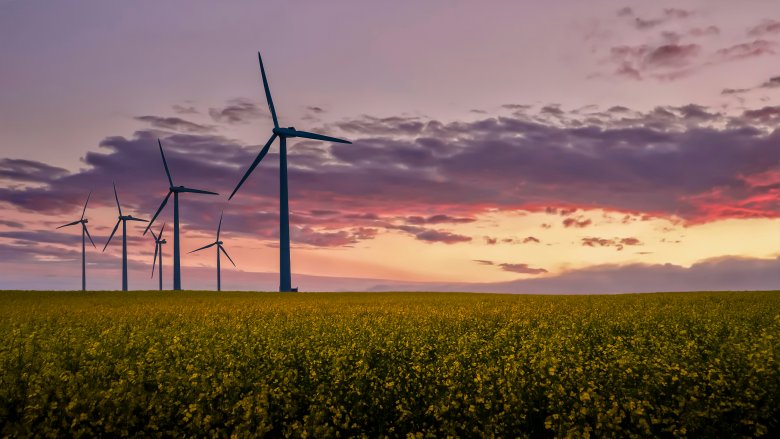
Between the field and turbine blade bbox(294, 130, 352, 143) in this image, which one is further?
turbine blade bbox(294, 130, 352, 143)

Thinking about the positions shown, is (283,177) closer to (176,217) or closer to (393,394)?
(176,217)

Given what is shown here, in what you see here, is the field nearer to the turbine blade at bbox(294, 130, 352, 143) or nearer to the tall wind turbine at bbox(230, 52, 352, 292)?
the tall wind turbine at bbox(230, 52, 352, 292)

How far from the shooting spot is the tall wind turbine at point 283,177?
262 feet

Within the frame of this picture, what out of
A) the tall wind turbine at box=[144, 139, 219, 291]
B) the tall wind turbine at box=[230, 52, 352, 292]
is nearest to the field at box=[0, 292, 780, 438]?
the tall wind turbine at box=[230, 52, 352, 292]

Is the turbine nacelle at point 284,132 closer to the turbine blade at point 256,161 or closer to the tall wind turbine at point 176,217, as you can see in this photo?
the turbine blade at point 256,161

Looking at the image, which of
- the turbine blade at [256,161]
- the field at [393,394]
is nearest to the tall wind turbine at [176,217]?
the turbine blade at [256,161]

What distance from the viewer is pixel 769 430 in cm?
1273

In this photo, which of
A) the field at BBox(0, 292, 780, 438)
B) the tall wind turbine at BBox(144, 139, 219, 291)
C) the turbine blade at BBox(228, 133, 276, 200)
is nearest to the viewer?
the field at BBox(0, 292, 780, 438)

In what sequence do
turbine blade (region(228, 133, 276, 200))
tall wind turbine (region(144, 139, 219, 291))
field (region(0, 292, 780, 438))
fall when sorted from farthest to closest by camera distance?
tall wind turbine (region(144, 139, 219, 291)), turbine blade (region(228, 133, 276, 200)), field (region(0, 292, 780, 438))

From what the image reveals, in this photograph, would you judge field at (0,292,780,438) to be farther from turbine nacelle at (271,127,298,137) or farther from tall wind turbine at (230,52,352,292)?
turbine nacelle at (271,127,298,137)

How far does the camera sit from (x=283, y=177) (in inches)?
3189

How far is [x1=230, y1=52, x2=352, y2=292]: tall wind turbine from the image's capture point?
79938 millimetres

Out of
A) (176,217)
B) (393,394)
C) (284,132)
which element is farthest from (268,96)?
(393,394)

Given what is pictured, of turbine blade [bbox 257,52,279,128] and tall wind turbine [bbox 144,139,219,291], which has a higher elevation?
turbine blade [bbox 257,52,279,128]
